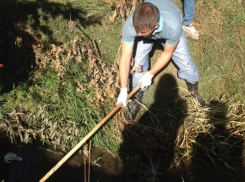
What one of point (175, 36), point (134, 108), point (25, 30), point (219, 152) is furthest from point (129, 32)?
point (219, 152)

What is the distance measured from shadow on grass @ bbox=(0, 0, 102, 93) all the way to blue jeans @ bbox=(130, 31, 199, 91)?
47.9 inches

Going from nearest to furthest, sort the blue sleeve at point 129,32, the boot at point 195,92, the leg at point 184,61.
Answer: the blue sleeve at point 129,32, the leg at point 184,61, the boot at point 195,92

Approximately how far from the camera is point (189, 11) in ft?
16.8

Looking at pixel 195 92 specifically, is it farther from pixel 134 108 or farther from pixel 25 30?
pixel 25 30

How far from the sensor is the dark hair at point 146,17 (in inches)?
130

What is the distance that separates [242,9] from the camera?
5.66 m

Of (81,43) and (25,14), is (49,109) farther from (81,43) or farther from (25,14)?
(25,14)

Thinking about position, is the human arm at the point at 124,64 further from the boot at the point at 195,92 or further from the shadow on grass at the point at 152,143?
the boot at the point at 195,92

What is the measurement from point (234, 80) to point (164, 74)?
3.34ft

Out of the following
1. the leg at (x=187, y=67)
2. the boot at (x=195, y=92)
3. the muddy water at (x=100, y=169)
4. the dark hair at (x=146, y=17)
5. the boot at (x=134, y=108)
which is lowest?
the muddy water at (x=100, y=169)

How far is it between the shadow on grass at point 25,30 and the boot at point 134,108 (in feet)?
4.50

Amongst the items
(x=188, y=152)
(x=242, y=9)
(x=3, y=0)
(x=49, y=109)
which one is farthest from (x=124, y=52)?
(x=242, y=9)

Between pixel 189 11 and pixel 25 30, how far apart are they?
7.77 feet

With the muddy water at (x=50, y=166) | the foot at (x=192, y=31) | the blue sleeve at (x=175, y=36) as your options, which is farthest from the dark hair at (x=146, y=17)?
the foot at (x=192, y=31)
